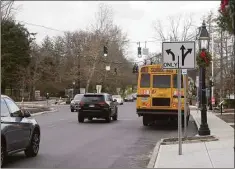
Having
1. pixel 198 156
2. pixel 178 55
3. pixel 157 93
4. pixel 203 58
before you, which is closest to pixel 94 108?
pixel 157 93

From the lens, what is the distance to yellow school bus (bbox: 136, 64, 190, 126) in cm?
2253

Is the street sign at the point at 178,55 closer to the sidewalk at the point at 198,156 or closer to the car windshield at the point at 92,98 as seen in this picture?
the sidewalk at the point at 198,156

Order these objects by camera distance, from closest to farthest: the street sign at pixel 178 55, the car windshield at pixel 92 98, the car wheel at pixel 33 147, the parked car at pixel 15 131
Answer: the parked car at pixel 15 131 → the street sign at pixel 178 55 → the car wheel at pixel 33 147 → the car windshield at pixel 92 98

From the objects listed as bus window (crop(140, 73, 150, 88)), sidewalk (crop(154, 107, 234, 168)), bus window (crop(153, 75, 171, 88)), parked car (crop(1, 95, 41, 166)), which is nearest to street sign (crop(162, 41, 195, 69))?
sidewalk (crop(154, 107, 234, 168))

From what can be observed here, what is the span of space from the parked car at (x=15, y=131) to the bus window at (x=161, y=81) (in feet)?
36.8

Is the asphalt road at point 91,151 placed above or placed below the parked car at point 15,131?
below

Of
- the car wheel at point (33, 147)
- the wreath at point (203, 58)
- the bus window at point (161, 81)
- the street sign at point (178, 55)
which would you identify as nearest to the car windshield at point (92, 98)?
the bus window at point (161, 81)

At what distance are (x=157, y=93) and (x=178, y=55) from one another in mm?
10810

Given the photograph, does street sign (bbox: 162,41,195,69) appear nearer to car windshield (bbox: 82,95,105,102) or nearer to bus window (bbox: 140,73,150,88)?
bus window (bbox: 140,73,150,88)

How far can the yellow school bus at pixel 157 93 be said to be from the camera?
22.5m

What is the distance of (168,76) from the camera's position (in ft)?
75.2

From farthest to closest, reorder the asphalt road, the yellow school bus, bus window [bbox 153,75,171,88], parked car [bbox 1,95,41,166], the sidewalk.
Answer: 1. bus window [bbox 153,75,171,88]
2. the yellow school bus
3. the asphalt road
4. parked car [bbox 1,95,41,166]
5. the sidewalk

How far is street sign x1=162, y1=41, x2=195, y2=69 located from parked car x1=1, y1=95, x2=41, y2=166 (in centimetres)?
370

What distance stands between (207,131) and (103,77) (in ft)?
227
